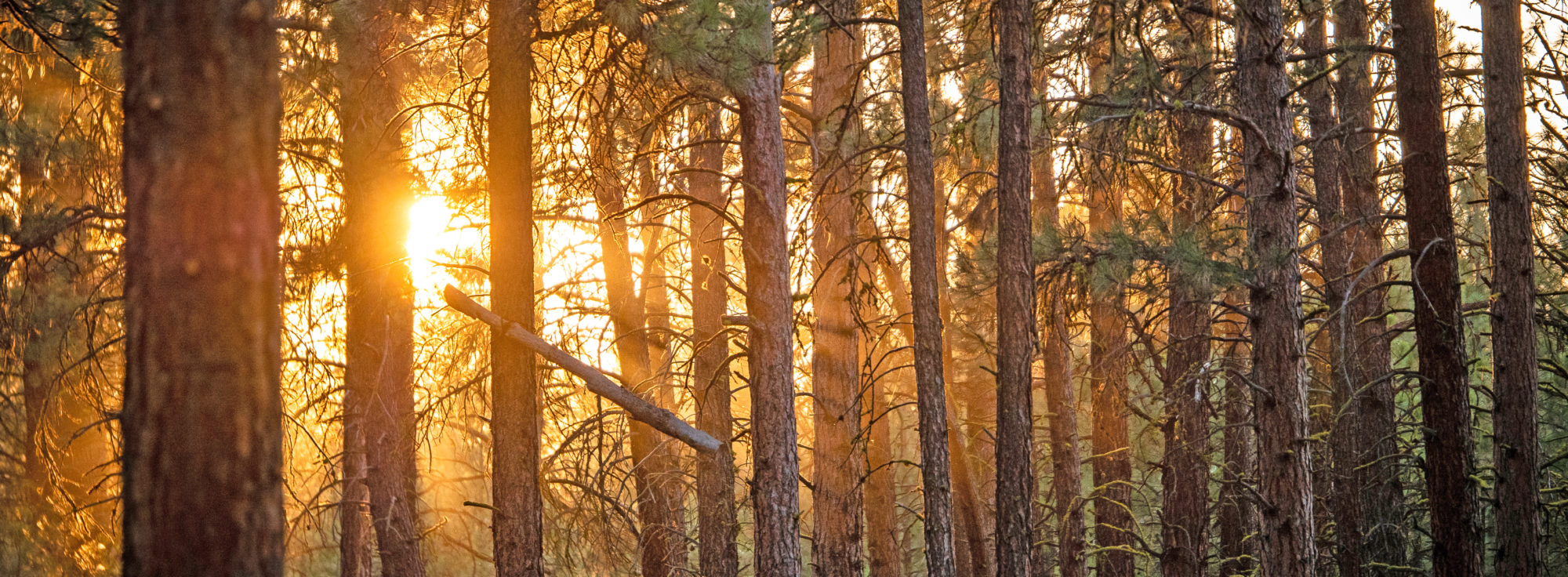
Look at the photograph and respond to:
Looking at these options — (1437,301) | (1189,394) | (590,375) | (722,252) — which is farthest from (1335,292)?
(590,375)

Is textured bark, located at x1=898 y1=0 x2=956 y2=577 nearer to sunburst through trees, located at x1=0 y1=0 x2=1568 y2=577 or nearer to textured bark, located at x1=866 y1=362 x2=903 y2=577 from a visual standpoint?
sunburst through trees, located at x1=0 y1=0 x2=1568 y2=577

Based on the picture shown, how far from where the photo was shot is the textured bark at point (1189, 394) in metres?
11.1

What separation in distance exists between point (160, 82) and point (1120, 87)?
8.35m

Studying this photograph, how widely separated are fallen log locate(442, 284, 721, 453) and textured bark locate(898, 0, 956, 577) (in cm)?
279

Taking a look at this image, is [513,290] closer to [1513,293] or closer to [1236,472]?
[1513,293]

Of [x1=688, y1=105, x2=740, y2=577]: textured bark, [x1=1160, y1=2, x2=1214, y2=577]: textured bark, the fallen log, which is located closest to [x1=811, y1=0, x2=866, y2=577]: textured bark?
[x1=688, y1=105, x2=740, y2=577]: textured bark

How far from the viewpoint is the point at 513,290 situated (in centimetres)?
734

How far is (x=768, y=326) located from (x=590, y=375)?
194cm

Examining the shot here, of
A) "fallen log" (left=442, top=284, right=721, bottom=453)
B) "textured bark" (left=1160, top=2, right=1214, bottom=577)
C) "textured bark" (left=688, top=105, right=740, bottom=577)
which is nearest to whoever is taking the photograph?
"fallen log" (left=442, top=284, right=721, bottom=453)

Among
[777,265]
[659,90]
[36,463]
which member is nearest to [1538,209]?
[777,265]

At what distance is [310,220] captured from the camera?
30.3ft

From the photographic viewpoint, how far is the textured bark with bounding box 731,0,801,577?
8.47 metres

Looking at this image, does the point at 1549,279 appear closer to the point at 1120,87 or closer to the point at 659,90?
the point at 1120,87

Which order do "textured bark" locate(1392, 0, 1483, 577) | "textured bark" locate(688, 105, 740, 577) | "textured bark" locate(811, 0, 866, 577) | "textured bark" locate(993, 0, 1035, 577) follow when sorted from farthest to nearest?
1. "textured bark" locate(811, 0, 866, 577)
2. "textured bark" locate(688, 105, 740, 577)
3. "textured bark" locate(1392, 0, 1483, 577)
4. "textured bark" locate(993, 0, 1035, 577)
